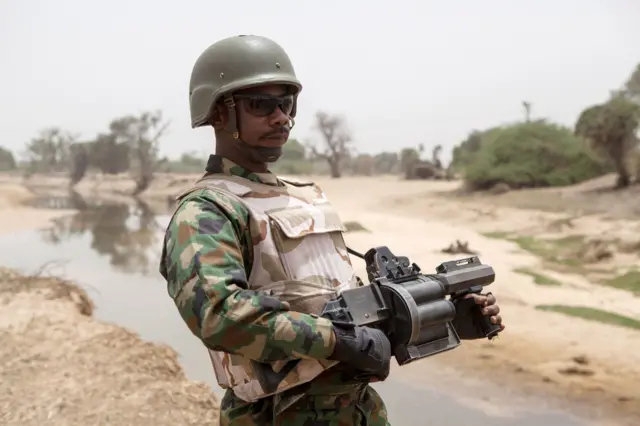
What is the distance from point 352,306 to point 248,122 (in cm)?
56

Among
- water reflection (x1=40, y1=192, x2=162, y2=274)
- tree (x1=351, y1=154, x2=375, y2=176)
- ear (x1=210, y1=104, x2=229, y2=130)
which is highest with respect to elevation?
ear (x1=210, y1=104, x2=229, y2=130)

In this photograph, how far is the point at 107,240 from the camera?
1496 cm

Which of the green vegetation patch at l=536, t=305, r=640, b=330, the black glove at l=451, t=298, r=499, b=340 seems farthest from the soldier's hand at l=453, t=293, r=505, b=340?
the green vegetation patch at l=536, t=305, r=640, b=330

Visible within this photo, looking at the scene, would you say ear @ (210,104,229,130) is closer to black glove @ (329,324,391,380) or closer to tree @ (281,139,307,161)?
black glove @ (329,324,391,380)

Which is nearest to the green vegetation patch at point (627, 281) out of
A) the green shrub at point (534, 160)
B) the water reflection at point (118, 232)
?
the water reflection at point (118, 232)

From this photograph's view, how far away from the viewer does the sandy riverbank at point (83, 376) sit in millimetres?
3717

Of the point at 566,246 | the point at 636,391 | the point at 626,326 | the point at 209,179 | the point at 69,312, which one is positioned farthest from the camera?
the point at 566,246

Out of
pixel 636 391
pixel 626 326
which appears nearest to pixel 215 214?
pixel 636 391

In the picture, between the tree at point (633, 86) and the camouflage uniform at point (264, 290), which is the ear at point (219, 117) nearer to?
the camouflage uniform at point (264, 290)

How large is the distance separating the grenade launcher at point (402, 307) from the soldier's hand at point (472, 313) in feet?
0.49

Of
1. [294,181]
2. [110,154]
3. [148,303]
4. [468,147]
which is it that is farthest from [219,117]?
[110,154]

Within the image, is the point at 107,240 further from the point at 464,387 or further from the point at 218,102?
the point at 218,102

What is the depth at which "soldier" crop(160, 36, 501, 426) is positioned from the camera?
1302 millimetres

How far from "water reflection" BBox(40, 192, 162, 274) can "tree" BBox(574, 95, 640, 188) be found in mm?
9078
